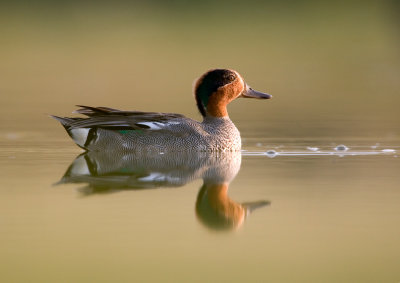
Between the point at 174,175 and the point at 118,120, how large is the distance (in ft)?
6.52

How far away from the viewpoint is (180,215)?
22.5 ft

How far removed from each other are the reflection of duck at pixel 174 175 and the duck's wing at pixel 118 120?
31cm

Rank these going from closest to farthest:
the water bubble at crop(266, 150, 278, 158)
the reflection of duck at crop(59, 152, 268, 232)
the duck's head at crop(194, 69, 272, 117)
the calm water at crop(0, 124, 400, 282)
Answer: the calm water at crop(0, 124, 400, 282) → the reflection of duck at crop(59, 152, 268, 232) → the water bubble at crop(266, 150, 278, 158) → the duck's head at crop(194, 69, 272, 117)

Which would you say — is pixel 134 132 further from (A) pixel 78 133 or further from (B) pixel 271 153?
(B) pixel 271 153

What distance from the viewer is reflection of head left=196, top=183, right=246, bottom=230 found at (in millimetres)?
6676

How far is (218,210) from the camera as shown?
713cm

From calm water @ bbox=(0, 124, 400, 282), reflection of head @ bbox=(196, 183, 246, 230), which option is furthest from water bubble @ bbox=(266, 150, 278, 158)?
reflection of head @ bbox=(196, 183, 246, 230)

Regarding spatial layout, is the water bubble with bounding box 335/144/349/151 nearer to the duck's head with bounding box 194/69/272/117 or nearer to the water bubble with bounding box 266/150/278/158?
the water bubble with bounding box 266/150/278/158

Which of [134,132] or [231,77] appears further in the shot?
[231,77]

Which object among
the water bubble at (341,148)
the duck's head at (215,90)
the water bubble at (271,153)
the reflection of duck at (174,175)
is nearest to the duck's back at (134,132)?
Answer: the reflection of duck at (174,175)

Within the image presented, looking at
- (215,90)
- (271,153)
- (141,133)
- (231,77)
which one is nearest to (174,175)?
(141,133)

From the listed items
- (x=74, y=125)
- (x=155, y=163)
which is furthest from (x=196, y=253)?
(x=74, y=125)

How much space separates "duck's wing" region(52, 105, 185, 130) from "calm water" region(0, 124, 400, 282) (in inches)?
14.1

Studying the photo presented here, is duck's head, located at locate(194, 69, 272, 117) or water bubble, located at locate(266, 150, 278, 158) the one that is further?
duck's head, located at locate(194, 69, 272, 117)
